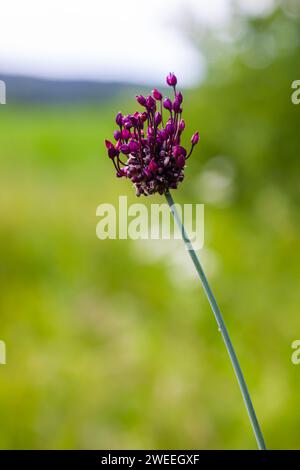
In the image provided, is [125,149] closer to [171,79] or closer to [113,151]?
[113,151]

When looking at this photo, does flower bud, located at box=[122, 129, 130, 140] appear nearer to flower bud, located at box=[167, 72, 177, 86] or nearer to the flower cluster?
the flower cluster

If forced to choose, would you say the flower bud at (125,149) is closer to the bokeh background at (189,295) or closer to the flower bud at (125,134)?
the flower bud at (125,134)

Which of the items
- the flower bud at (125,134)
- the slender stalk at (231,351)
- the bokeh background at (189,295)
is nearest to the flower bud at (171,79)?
the flower bud at (125,134)

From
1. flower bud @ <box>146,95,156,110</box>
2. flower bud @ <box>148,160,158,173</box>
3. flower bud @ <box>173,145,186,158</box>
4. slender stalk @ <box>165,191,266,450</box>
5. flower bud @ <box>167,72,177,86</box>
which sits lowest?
slender stalk @ <box>165,191,266,450</box>

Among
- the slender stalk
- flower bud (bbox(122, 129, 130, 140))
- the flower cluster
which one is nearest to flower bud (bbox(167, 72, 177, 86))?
the flower cluster

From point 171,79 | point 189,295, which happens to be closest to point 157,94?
point 171,79

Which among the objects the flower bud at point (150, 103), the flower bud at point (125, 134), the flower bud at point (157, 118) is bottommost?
the flower bud at point (125, 134)

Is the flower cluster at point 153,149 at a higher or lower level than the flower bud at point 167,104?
lower
